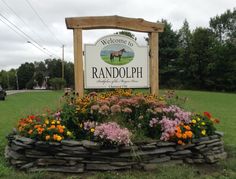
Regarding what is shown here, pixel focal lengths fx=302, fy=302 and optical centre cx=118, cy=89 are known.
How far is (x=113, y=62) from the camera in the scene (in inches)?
241

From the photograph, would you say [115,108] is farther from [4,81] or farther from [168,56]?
[4,81]

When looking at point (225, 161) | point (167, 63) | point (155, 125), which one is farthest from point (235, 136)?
point (167, 63)

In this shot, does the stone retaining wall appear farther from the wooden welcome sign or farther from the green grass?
the green grass

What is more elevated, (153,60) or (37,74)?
(37,74)

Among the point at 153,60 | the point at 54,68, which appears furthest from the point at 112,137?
the point at 54,68

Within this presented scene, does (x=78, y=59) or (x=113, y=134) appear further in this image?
(x=78, y=59)

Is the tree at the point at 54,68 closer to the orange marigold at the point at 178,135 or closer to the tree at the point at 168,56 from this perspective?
the tree at the point at 168,56

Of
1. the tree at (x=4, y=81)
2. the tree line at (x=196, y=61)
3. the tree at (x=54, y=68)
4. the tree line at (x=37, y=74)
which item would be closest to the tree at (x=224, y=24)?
the tree line at (x=196, y=61)

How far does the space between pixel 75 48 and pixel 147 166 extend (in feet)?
9.38

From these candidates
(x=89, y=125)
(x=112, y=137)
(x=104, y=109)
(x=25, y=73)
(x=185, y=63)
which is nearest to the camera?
(x=112, y=137)

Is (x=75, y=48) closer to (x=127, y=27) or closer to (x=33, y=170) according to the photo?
(x=127, y=27)

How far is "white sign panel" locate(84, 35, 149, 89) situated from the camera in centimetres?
608

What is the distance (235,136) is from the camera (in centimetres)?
677

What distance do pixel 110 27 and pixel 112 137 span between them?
9.42ft
